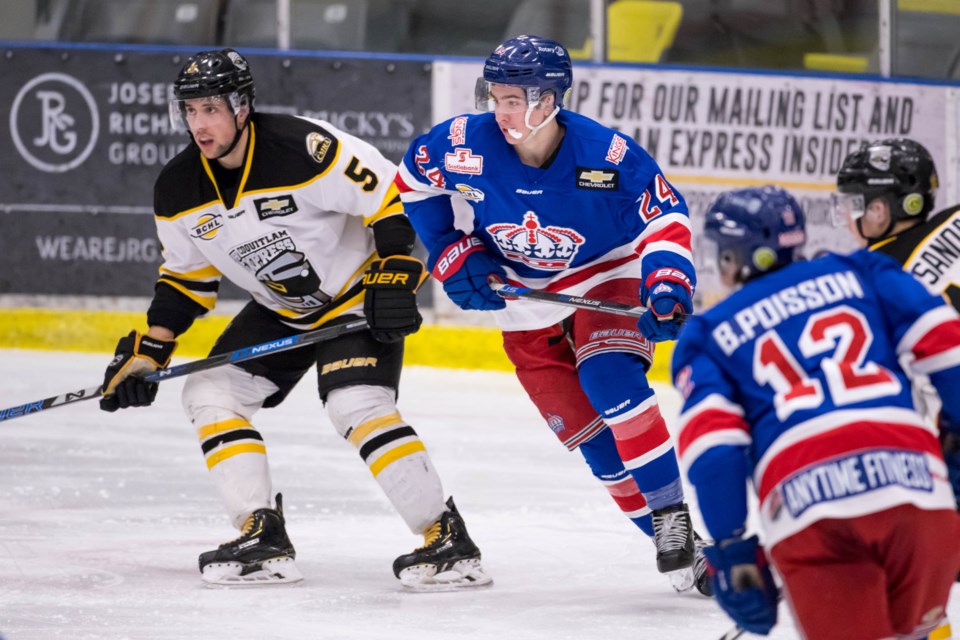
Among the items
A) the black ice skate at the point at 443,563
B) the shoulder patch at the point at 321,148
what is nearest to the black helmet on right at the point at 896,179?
the black ice skate at the point at 443,563

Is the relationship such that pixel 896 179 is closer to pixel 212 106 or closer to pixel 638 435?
pixel 638 435

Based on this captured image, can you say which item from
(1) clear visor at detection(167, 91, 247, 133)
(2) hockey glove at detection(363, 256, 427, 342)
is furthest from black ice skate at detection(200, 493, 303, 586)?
(1) clear visor at detection(167, 91, 247, 133)

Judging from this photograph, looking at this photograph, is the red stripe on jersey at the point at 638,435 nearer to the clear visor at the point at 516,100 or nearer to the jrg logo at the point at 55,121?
the clear visor at the point at 516,100

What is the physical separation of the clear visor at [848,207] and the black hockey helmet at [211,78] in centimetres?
147

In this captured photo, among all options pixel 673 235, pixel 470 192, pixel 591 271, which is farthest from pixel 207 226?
pixel 673 235

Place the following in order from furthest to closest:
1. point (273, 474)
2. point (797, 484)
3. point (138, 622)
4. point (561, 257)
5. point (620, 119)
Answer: point (620, 119)
point (273, 474)
point (561, 257)
point (138, 622)
point (797, 484)

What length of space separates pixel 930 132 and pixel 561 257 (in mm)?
3033

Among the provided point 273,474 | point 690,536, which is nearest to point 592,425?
point 690,536

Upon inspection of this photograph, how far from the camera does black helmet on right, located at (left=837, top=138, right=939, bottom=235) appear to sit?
2701 millimetres

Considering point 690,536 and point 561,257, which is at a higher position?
point 561,257

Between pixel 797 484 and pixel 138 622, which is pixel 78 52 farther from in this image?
pixel 797 484

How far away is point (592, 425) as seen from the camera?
3.54m

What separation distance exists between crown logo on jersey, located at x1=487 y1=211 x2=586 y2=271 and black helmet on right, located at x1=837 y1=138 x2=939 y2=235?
0.83 metres

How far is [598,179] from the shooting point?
3.37m
